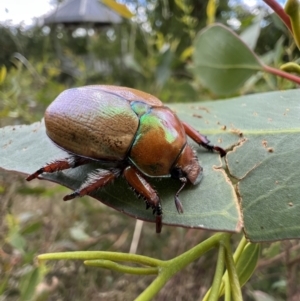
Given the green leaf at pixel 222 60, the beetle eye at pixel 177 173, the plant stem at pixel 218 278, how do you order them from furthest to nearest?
1. the green leaf at pixel 222 60
2. the beetle eye at pixel 177 173
3. the plant stem at pixel 218 278

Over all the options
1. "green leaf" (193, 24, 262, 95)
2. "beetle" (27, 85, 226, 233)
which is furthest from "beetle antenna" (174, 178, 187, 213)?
"green leaf" (193, 24, 262, 95)

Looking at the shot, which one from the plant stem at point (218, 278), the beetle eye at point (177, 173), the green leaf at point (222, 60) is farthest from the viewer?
the green leaf at point (222, 60)

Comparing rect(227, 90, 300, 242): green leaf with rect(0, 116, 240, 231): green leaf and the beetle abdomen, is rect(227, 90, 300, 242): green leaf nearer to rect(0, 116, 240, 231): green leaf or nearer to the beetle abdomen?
rect(0, 116, 240, 231): green leaf

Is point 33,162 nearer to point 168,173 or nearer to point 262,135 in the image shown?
point 168,173

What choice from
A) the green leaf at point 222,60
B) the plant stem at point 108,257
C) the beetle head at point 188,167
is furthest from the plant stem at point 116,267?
the green leaf at point 222,60

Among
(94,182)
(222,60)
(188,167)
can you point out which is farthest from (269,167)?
(222,60)

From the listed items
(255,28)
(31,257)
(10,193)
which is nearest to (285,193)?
(31,257)

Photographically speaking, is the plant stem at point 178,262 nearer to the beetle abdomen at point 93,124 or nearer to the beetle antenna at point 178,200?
the beetle antenna at point 178,200
